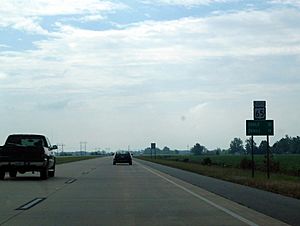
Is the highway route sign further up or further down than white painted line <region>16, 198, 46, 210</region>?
further up

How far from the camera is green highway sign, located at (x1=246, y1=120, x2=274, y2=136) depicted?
33219mm

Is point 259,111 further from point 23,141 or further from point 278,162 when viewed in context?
point 278,162

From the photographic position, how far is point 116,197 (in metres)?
20.9

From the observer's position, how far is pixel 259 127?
33344 millimetres

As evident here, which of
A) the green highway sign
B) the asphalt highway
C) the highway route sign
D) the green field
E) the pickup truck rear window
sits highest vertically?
the highway route sign

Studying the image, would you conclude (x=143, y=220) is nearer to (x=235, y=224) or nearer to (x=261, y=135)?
(x=235, y=224)

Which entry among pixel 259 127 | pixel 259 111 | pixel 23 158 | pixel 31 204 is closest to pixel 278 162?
pixel 259 127

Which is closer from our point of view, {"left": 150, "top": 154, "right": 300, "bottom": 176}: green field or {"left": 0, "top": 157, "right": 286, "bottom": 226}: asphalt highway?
{"left": 0, "top": 157, "right": 286, "bottom": 226}: asphalt highway

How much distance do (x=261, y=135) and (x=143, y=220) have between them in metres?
19.9

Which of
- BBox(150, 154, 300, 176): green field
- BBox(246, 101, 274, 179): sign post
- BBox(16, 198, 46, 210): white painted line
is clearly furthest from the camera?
BBox(150, 154, 300, 176): green field

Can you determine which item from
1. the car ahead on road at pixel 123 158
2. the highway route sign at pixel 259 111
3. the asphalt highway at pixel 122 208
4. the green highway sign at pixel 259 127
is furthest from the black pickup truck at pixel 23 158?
the car ahead on road at pixel 123 158

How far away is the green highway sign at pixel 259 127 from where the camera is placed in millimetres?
33219

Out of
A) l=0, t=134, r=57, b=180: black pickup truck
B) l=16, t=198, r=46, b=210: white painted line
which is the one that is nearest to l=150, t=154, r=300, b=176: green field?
l=0, t=134, r=57, b=180: black pickup truck

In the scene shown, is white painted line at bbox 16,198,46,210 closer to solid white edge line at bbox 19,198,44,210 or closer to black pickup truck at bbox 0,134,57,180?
solid white edge line at bbox 19,198,44,210
